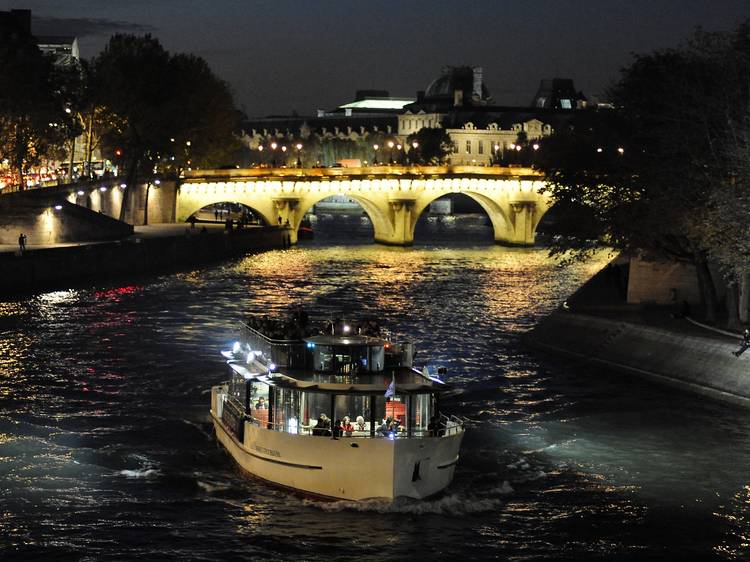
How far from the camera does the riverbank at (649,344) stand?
42.5m

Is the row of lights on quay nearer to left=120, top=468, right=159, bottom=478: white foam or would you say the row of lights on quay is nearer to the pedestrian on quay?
the pedestrian on quay

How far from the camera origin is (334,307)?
67.2 metres

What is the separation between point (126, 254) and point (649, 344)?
4248 centimetres

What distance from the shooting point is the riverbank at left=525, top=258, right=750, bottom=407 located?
42.5 m

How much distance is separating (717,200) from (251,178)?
78912mm

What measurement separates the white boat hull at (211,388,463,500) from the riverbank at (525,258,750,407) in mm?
14043

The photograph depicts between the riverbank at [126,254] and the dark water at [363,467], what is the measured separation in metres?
9.64

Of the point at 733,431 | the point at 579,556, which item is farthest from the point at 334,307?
the point at 579,556

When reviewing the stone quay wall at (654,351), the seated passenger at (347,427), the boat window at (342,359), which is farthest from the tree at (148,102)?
the seated passenger at (347,427)

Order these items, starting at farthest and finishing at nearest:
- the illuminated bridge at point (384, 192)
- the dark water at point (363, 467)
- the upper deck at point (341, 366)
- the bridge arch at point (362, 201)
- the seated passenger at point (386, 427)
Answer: the bridge arch at point (362, 201) → the illuminated bridge at point (384, 192) → the upper deck at point (341, 366) → the seated passenger at point (386, 427) → the dark water at point (363, 467)

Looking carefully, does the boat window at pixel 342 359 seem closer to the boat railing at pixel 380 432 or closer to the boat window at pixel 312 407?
the boat window at pixel 312 407

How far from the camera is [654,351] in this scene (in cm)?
4662

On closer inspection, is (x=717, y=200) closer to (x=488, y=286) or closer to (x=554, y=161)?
(x=554, y=161)

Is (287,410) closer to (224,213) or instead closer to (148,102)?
(148,102)
